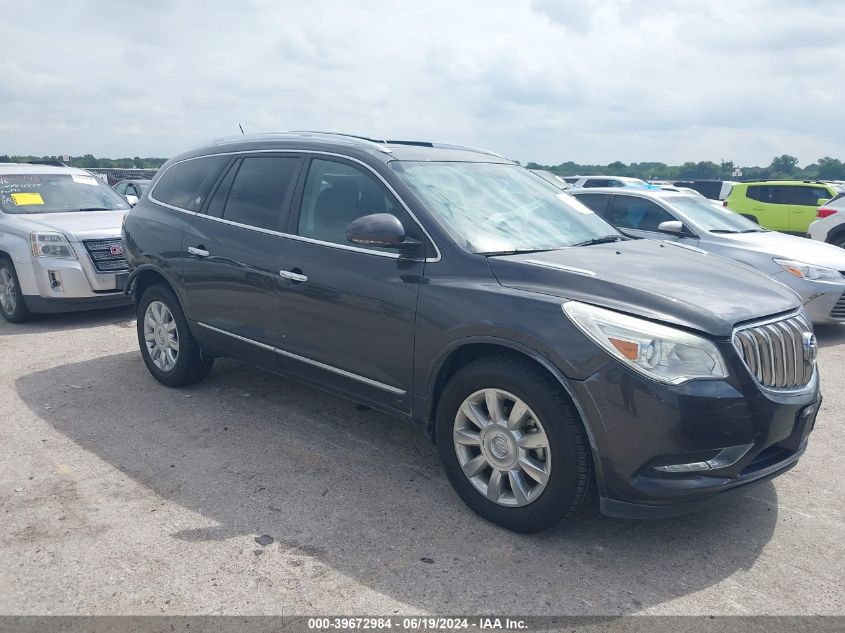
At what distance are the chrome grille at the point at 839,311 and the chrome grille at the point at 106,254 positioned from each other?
7.70m

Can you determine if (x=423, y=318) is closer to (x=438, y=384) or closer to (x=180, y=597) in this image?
(x=438, y=384)

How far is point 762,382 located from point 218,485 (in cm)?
287

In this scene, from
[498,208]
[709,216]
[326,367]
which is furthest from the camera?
[709,216]

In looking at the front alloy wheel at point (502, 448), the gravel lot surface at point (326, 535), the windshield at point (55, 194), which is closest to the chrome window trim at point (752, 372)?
the gravel lot surface at point (326, 535)

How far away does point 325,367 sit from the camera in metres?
4.31

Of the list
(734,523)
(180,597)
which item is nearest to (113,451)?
(180,597)

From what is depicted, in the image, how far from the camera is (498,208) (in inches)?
165

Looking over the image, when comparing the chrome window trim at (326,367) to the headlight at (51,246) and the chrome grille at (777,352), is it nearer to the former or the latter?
the chrome grille at (777,352)

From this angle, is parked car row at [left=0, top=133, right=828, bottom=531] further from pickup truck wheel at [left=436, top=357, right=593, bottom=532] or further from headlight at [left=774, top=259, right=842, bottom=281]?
headlight at [left=774, top=259, right=842, bottom=281]

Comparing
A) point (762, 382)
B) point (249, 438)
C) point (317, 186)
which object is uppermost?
point (317, 186)

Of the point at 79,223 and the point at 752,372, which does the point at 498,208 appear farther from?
the point at 79,223

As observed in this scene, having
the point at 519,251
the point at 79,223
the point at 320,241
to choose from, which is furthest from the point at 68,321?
the point at 519,251

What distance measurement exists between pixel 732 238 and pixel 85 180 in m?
8.24

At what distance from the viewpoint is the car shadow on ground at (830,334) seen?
7496 mm
